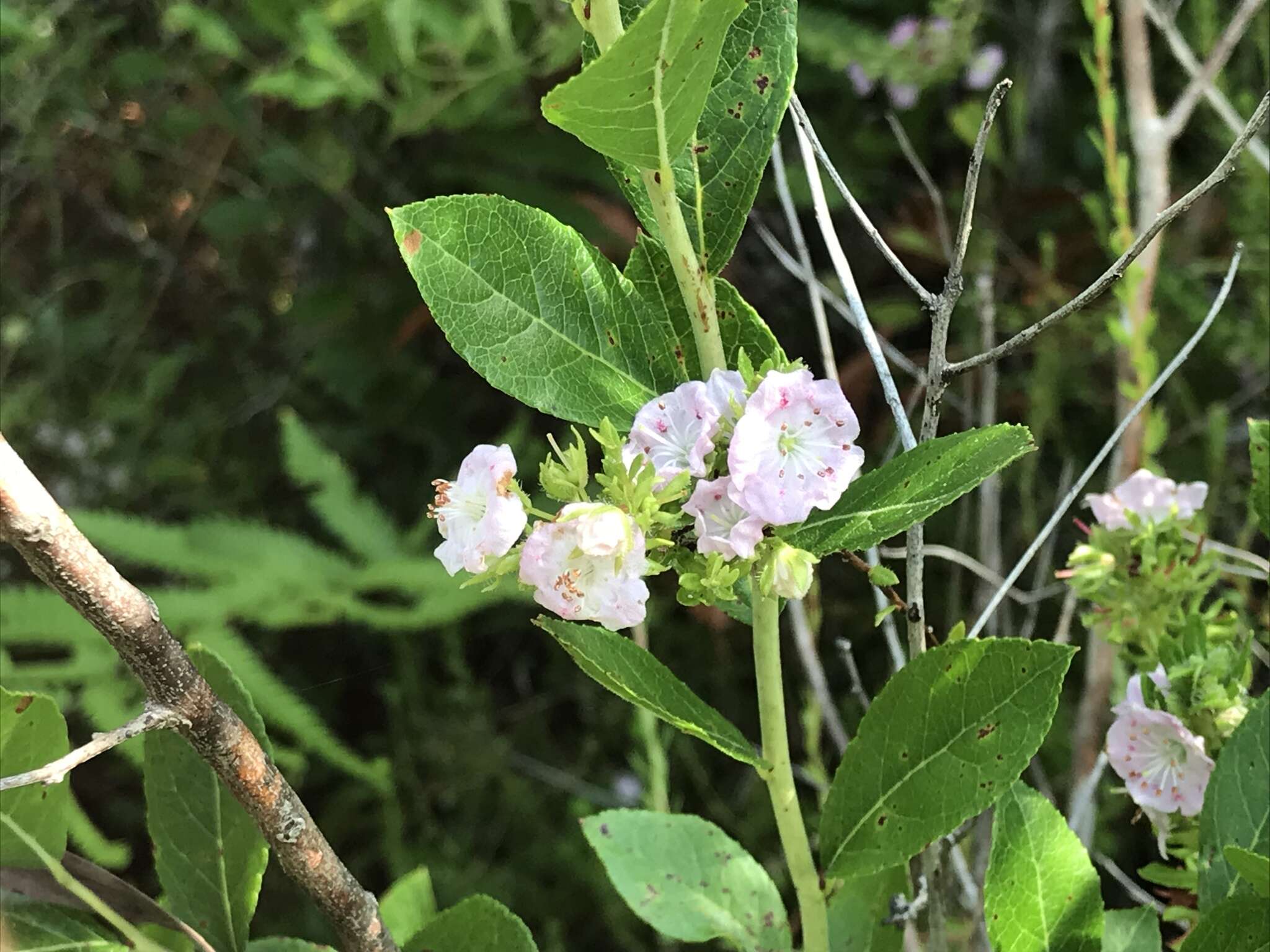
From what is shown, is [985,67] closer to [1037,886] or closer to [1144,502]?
[1144,502]

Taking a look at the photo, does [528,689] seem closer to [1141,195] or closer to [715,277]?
[1141,195]

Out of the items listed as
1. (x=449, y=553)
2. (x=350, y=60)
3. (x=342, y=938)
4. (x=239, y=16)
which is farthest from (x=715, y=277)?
(x=239, y=16)

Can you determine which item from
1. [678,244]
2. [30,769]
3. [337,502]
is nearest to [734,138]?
[678,244]

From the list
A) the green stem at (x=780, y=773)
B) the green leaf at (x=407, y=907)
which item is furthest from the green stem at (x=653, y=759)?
the green stem at (x=780, y=773)

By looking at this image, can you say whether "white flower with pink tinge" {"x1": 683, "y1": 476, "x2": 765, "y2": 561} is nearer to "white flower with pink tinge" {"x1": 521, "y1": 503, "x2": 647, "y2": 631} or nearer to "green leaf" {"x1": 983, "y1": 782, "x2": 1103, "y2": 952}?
"white flower with pink tinge" {"x1": 521, "y1": 503, "x2": 647, "y2": 631}

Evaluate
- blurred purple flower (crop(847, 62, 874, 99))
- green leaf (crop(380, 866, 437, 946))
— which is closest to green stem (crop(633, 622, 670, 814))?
green leaf (crop(380, 866, 437, 946))

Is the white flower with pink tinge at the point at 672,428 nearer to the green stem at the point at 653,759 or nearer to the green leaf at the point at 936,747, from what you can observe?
the green leaf at the point at 936,747
